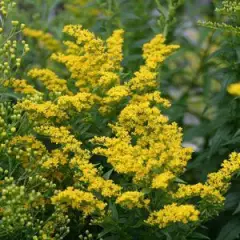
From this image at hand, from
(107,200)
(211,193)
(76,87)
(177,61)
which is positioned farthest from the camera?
(177,61)

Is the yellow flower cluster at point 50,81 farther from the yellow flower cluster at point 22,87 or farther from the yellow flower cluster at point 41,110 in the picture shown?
the yellow flower cluster at point 41,110

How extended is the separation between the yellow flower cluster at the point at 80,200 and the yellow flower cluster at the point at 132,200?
0.13 metres

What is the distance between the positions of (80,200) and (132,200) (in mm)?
287

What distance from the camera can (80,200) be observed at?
353cm

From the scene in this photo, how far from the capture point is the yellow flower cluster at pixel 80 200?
3.52 metres

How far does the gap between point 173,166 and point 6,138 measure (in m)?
1.00

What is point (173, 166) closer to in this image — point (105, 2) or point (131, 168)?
point (131, 168)

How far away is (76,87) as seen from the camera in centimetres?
456

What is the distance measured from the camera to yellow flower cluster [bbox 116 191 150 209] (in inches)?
137

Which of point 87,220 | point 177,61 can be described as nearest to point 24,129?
point 87,220

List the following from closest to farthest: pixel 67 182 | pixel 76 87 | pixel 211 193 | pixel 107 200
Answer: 1. pixel 211 193
2. pixel 107 200
3. pixel 67 182
4. pixel 76 87

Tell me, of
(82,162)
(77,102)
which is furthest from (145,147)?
(77,102)

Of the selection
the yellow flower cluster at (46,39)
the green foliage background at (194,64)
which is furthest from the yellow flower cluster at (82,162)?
the yellow flower cluster at (46,39)

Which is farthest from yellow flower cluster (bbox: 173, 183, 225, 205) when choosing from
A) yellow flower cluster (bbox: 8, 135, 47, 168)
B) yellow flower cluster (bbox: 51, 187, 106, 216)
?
yellow flower cluster (bbox: 8, 135, 47, 168)
